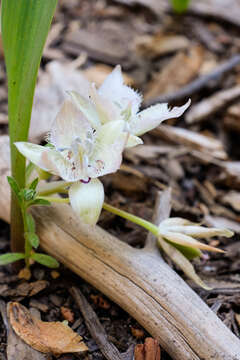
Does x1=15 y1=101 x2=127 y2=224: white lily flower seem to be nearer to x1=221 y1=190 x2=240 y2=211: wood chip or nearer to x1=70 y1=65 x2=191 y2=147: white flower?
A: x1=70 y1=65 x2=191 y2=147: white flower

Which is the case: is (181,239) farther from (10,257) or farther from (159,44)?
(159,44)

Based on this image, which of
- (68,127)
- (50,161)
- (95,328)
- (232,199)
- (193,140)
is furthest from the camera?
(193,140)

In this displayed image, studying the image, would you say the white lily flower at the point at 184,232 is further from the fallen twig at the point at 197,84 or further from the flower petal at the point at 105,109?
the fallen twig at the point at 197,84

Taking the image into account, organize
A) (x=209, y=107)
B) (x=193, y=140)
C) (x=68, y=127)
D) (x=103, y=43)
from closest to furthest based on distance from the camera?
(x=68, y=127) < (x=193, y=140) < (x=209, y=107) < (x=103, y=43)

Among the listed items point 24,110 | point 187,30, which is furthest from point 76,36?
point 24,110

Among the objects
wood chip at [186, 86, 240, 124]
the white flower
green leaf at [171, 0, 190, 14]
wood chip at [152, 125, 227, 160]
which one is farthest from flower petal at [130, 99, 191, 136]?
green leaf at [171, 0, 190, 14]

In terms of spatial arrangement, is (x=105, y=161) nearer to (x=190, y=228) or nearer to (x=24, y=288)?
(x=190, y=228)

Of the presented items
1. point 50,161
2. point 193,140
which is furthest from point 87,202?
point 193,140

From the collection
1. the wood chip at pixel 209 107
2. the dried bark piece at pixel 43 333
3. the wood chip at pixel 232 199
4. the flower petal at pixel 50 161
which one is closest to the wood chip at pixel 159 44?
the wood chip at pixel 209 107
